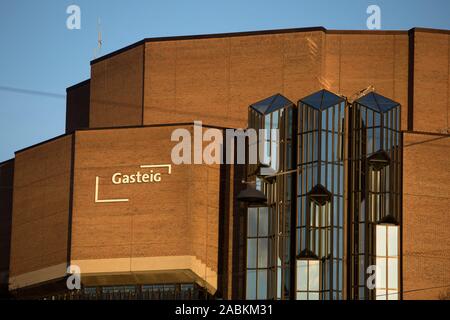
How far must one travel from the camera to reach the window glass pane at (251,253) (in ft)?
226

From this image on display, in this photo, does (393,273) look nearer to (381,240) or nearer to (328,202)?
(381,240)

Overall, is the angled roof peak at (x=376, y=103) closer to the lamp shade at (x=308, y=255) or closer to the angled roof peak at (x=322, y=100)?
the angled roof peak at (x=322, y=100)

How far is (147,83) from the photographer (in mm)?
80750

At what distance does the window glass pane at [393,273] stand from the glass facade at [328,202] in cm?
6

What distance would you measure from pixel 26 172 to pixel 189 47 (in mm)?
13743

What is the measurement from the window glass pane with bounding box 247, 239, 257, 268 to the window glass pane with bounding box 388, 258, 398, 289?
772 centimetres

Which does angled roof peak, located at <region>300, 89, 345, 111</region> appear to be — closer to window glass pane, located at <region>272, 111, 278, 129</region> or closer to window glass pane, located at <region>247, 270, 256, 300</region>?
window glass pane, located at <region>272, 111, 278, 129</region>

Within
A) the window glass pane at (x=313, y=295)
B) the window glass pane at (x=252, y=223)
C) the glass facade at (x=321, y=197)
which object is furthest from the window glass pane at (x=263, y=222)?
the window glass pane at (x=313, y=295)

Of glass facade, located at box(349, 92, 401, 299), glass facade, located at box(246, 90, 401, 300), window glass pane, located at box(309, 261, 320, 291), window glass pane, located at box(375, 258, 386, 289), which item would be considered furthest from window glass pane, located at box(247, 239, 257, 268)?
window glass pane, located at box(375, 258, 386, 289)

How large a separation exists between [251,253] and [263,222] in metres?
1.94
